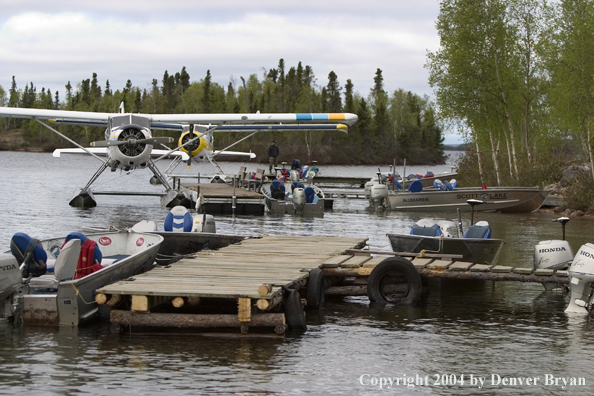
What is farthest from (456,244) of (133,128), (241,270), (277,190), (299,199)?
(277,190)

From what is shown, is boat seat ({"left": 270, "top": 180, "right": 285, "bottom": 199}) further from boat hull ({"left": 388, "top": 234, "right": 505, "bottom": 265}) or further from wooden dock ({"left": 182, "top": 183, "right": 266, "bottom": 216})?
boat hull ({"left": 388, "top": 234, "right": 505, "bottom": 265})

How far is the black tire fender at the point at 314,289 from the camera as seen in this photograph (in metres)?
10.7

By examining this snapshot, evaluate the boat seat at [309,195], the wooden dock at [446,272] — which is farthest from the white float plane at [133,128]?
the wooden dock at [446,272]

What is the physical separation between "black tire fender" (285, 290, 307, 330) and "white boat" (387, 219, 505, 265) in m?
4.14

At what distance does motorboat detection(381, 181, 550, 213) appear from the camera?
29656 millimetres

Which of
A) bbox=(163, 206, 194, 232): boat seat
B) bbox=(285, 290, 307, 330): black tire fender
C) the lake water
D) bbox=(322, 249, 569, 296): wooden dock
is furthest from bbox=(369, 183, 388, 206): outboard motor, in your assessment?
bbox=(285, 290, 307, 330): black tire fender

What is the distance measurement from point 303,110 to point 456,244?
112473 millimetres

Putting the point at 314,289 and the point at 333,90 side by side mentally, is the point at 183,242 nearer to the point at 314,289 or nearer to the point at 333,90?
the point at 314,289

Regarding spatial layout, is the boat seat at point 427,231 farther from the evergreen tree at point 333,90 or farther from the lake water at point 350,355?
the evergreen tree at point 333,90

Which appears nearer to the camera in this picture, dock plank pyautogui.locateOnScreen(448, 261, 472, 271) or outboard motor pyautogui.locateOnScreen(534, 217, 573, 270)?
dock plank pyautogui.locateOnScreen(448, 261, 472, 271)

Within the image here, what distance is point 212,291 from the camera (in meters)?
9.03

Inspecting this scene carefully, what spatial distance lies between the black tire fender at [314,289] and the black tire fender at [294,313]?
1199 mm

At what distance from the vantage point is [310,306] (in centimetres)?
1085

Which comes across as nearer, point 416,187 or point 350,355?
point 350,355
